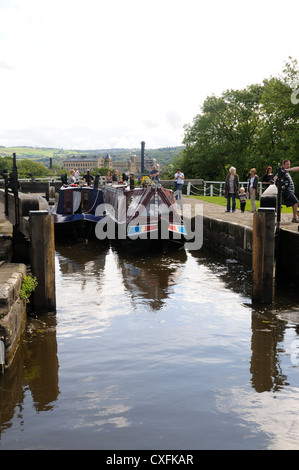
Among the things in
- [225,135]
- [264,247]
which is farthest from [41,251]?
[225,135]

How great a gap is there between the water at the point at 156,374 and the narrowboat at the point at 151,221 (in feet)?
13.4

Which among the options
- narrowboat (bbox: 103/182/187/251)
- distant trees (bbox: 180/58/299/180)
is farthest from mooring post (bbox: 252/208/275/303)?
distant trees (bbox: 180/58/299/180)

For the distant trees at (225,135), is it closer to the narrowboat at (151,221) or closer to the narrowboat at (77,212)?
the narrowboat at (77,212)

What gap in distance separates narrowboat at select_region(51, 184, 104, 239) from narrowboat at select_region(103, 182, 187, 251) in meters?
2.34

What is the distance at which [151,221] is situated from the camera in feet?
47.1

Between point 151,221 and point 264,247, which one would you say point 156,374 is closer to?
→ point 264,247

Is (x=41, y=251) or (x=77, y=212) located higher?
(x=41, y=251)

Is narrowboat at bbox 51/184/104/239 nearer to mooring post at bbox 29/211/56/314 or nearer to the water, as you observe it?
the water

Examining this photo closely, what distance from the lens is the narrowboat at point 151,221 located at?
46.3ft

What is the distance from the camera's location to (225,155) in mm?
46344

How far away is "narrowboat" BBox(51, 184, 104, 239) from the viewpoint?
17.4 meters

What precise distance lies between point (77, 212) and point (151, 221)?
16.7 ft

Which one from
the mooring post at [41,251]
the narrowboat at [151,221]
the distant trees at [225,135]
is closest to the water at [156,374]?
the mooring post at [41,251]
